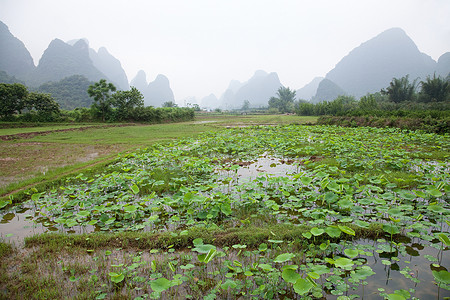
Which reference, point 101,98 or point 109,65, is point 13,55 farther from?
point 101,98

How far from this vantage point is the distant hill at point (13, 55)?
103m

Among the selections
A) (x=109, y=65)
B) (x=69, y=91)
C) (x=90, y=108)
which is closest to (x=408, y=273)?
(x=90, y=108)

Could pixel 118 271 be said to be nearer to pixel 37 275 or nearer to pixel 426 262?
pixel 37 275

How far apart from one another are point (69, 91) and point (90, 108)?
142ft

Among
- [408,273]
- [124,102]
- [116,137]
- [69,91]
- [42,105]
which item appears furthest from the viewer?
[69,91]

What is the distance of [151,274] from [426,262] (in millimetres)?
3373

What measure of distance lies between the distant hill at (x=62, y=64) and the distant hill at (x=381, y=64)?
158 metres

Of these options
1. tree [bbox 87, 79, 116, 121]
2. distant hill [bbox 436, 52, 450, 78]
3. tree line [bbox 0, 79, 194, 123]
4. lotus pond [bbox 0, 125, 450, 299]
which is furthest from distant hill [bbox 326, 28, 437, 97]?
lotus pond [bbox 0, 125, 450, 299]

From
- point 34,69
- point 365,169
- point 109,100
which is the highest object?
point 34,69

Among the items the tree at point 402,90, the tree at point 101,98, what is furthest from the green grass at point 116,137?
the tree at point 402,90

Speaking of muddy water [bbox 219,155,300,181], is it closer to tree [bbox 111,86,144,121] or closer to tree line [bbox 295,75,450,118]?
tree line [bbox 295,75,450,118]

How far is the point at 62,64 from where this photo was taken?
11150cm

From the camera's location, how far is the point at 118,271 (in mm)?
2732

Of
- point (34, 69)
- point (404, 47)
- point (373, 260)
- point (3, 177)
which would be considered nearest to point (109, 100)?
point (3, 177)
